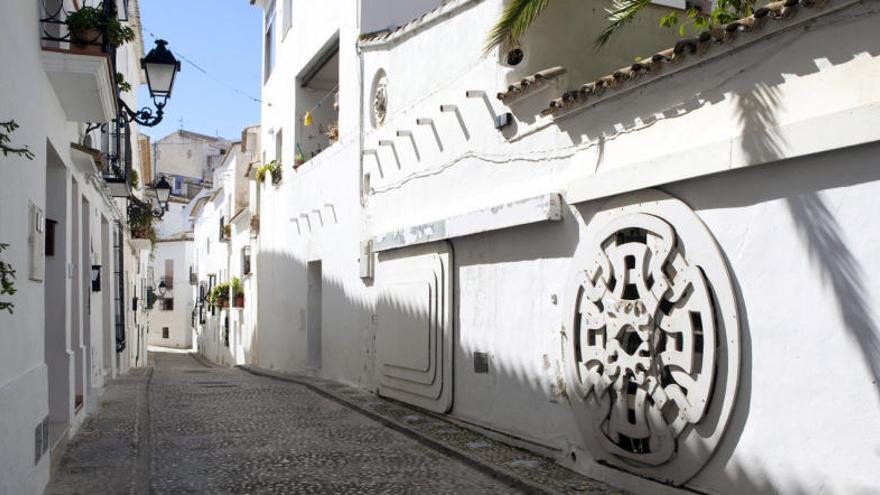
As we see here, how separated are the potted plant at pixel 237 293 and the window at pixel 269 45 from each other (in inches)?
306

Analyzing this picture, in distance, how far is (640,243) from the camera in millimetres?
6836

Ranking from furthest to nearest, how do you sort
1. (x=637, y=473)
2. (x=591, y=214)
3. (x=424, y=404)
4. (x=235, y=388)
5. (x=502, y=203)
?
(x=235, y=388) → (x=424, y=404) → (x=502, y=203) → (x=591, y=214) → (x=637, y=473)

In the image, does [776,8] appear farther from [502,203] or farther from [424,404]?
[424,404]

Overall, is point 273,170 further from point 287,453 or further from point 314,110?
point 287,453

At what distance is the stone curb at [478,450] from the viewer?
288 inches

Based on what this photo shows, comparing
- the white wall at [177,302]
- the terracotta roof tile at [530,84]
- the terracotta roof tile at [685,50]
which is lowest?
the white wall at [177,302]

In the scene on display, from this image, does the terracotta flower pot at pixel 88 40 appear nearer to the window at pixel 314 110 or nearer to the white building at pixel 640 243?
the white building at pixel 640 243

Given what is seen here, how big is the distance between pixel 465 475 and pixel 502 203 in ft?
9.52

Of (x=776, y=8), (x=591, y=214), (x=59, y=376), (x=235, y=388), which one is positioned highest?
(x=776, y=8)

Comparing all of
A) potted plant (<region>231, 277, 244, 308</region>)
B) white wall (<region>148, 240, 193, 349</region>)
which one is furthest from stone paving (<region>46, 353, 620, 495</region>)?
white wall (<region>148, 240, 193, 349</region>)

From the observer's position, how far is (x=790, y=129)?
541cm

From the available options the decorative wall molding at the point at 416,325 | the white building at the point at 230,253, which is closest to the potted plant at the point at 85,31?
the decorative wall molding at the point at 416,325

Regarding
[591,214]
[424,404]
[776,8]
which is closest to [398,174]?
[424,404]

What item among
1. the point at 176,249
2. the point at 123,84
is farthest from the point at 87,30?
the point at 176,249
